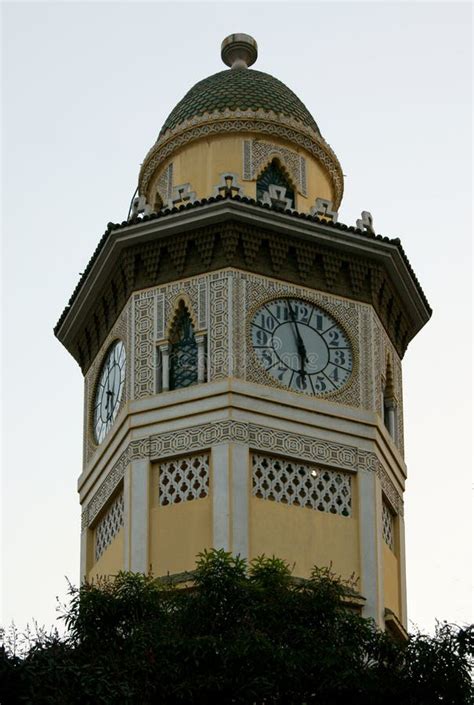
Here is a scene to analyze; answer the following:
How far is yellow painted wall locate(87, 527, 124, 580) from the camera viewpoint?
76.8 feet

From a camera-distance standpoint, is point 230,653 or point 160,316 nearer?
point 230,653

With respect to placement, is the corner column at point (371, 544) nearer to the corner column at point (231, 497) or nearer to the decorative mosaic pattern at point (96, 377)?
the corner column at point (231, 497)

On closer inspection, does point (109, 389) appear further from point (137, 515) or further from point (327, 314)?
point (327, 314)

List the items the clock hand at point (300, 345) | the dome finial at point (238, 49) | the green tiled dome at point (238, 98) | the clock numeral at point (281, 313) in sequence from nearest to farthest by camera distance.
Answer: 1. the clock hand at point (300, 345)
2. the clock numeral at point (281, 313)
3. the green tiled dome at point (238, 98)
4. the dome finial at point (238, 49)

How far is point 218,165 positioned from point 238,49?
319cm

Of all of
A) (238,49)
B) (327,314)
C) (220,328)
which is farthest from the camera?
(238,49)

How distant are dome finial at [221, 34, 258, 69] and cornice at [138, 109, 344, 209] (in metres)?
2.22

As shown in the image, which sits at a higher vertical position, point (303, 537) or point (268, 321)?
point (268, 321)

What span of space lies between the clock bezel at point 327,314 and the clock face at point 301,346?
3 cm

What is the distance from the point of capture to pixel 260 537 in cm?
2259

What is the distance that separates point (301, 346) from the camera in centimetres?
2417

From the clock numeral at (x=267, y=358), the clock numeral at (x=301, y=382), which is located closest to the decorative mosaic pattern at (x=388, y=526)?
the clock numeral at (x=301, y=382)

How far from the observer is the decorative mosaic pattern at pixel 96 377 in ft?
79.4

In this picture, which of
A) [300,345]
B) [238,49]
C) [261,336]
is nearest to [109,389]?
[261,336]
